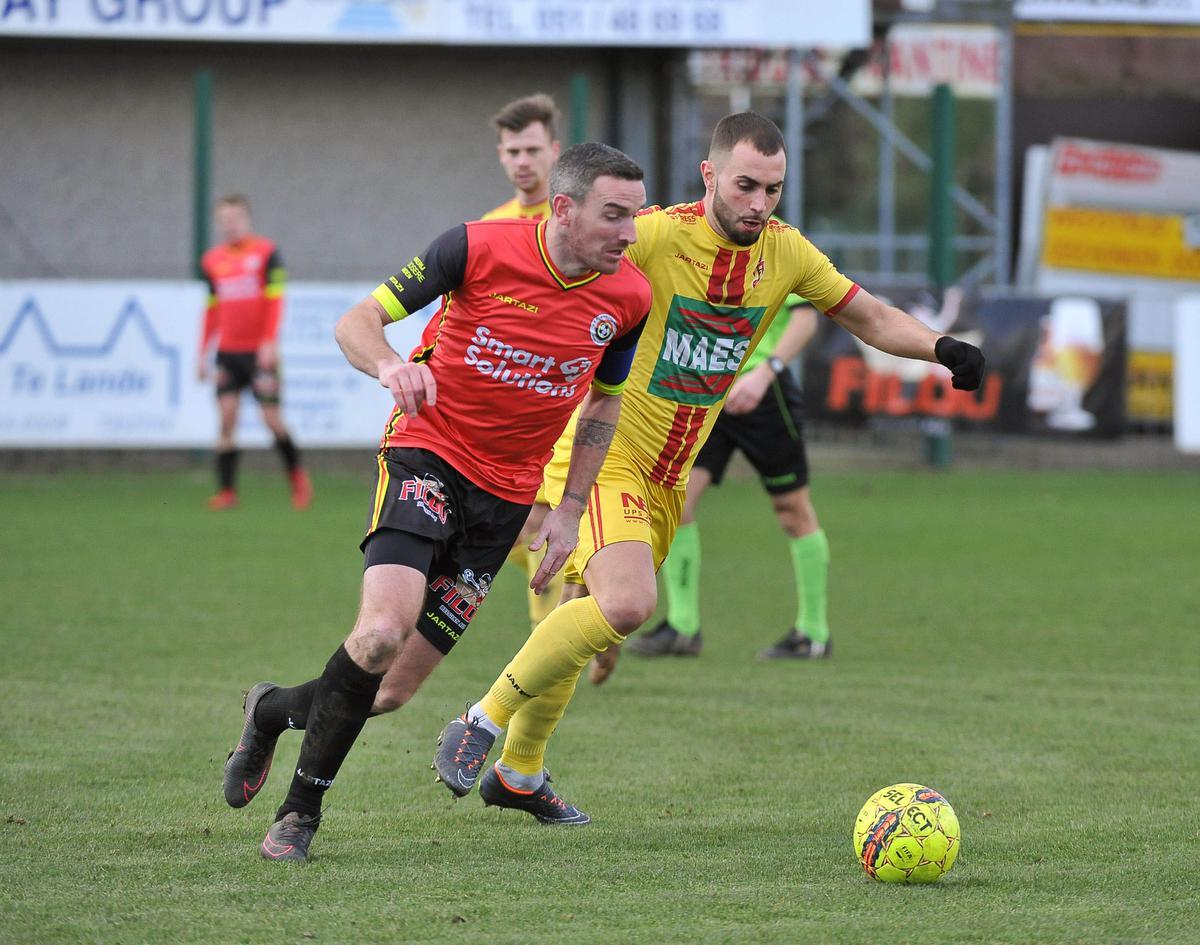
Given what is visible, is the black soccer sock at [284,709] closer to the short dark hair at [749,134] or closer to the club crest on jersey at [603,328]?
the club crest on jersey at [603,328]

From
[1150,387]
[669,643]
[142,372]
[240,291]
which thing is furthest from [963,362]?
[1150,387]

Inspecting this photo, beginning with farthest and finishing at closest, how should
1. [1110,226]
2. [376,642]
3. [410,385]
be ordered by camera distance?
[1110,226], [376,642], [410,385]

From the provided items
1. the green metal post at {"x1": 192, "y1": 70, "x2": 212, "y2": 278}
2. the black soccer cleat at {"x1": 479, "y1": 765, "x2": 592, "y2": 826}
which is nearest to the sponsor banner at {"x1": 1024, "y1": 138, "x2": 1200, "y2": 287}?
the green metal post at {"x1": 192, "y1": 70, "x2": 212, "y2": 278}

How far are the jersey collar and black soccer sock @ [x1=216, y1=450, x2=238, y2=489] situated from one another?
9.38 metres

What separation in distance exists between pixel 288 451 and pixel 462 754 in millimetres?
9545

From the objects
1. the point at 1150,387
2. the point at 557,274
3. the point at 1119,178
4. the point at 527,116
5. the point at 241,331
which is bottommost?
the point at 1150,387

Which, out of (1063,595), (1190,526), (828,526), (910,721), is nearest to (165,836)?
(910,721)

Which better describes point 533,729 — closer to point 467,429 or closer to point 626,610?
point 626,610

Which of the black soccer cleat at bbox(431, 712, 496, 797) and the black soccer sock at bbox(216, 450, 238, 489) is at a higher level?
the black soccer cleat at bbox(431, 712, 496, 797)

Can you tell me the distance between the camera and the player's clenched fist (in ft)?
13.7

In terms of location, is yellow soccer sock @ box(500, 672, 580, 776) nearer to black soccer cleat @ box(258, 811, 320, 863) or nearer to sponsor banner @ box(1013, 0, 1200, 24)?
black soccer cleat @ box(258, 811, 320, 863)

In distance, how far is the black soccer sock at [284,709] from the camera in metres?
4.72

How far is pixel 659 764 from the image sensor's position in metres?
5.80

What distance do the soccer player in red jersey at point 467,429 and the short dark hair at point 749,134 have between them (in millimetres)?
507
